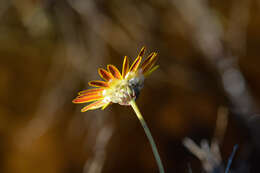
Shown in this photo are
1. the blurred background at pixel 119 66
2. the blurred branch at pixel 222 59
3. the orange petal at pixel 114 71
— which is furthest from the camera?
the blurred background at pixel 119 66

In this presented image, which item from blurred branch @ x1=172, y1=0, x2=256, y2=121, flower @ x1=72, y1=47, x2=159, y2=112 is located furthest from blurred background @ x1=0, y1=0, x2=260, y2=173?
flower @ x1=72, y1=47, x2=159, y2=112

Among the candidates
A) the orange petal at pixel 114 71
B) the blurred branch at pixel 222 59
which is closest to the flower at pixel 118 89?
the orange petal at pixel 114 71

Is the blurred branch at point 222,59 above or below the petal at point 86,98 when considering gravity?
above

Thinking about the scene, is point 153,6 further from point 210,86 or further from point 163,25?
point 210,86

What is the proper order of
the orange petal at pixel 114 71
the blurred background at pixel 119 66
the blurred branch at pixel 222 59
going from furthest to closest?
Result: 1. the blurred background at pixel 119 66
2. the blurred branch at pixel 222 59
3. the orange petal at pixel 114 71

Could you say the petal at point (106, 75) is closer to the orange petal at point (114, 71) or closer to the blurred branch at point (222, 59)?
the orange petal at point (114, 71)

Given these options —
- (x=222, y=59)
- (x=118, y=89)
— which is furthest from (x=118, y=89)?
(x=222, y=59)

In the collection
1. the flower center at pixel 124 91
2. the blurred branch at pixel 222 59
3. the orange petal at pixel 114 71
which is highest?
the blurred branch at pixel 222 59

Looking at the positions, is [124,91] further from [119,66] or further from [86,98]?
[119,66]

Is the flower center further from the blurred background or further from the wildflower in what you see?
the blurred background
